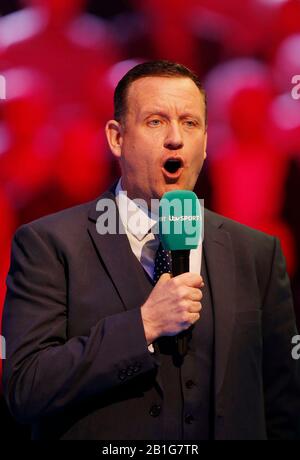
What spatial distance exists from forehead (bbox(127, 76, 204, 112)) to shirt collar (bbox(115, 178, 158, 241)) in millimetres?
284

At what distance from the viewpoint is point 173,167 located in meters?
1.81

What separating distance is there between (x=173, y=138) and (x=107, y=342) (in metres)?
0.60

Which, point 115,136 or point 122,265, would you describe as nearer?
point 122,265

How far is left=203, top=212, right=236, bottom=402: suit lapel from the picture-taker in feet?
5.62

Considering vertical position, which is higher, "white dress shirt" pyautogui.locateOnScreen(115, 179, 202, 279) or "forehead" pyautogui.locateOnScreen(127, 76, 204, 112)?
"forehead" pyautogui.locateOnScreen(127, 76, 204, 112)

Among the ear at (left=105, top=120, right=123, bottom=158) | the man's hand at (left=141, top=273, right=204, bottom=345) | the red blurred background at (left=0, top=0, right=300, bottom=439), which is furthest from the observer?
the red blurred background at (left=0, top=0, right=300, bottom=439)

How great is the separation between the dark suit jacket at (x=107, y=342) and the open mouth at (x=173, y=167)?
228 millimetres

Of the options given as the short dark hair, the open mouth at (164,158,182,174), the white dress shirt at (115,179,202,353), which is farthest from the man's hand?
the short dark hair

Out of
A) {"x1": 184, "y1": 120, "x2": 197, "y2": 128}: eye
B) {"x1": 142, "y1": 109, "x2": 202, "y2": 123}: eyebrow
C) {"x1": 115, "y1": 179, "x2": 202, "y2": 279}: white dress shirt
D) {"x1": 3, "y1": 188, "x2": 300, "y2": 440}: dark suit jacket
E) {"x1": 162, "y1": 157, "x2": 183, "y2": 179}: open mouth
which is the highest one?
{"x1": 142, "y1": 109, "x2": 202, "y2": 123}: eyebrow

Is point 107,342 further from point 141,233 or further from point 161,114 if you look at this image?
point 161,114

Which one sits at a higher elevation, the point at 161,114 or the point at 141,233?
the point at 161,114

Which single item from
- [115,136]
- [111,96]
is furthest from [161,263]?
[111,96]

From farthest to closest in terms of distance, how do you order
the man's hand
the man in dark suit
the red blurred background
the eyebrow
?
the red blurred background < the eyebrow < the man in dark suit < the man's hand

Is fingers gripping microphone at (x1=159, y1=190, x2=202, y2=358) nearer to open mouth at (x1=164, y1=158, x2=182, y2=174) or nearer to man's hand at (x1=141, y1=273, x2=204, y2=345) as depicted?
man's hand at (x1=141, y1=273, x2=204, y2=345)
